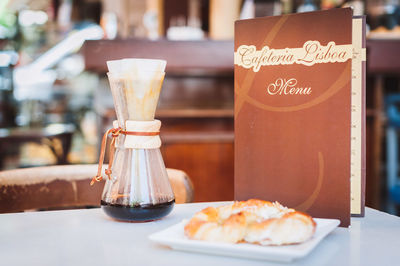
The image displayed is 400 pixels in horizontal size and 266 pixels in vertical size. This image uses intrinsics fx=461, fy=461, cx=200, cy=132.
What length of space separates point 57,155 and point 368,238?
4.27 m

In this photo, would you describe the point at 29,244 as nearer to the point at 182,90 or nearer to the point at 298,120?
the point at 298,120

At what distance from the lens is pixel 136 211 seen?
71cm

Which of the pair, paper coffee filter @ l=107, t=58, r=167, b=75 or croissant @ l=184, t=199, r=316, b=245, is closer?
croissant @ l=184, t=199, r=316, b=245

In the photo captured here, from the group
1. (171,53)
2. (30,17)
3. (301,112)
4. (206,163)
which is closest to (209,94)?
(171,53)

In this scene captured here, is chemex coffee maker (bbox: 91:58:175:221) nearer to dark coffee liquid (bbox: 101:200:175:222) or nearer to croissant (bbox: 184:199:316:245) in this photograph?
dark coffee liquid (bbox: 101:200:175:222)

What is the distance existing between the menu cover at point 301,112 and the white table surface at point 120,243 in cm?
7

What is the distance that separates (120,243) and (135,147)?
16 cm

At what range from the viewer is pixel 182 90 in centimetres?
363

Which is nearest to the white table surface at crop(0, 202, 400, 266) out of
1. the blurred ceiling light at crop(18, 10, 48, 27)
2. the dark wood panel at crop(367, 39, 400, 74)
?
the dark wood panel at crop(367, 39, 400, 74)

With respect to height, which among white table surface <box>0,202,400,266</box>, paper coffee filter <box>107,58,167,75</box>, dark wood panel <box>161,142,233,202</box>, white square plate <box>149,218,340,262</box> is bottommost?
dark wood panel <box>161,142,233,202</box>

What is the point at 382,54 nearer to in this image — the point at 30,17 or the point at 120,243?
the point at 120,243

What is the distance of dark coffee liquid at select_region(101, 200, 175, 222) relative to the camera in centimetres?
71

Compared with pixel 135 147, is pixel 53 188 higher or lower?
lower

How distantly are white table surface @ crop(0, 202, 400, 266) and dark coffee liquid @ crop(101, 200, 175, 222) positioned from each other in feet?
0.03
